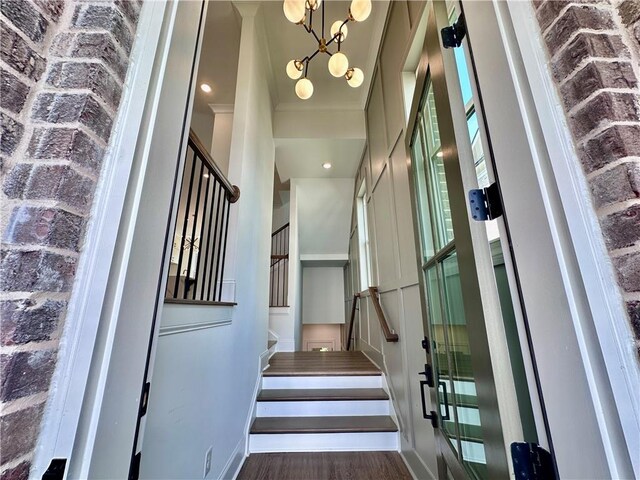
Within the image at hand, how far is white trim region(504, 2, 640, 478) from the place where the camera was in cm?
45

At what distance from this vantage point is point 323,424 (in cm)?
240

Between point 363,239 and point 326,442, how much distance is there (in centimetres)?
301

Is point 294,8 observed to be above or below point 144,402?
above

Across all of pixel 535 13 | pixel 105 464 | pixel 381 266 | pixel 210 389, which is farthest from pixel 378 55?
pixel 105 464

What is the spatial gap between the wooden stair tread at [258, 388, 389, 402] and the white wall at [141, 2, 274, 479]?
0.21 m

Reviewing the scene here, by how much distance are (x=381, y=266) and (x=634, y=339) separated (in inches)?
105

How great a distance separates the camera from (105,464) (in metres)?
0.53

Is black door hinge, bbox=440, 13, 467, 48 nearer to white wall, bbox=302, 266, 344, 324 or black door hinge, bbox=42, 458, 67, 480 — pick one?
black door hinge, bbox=42, 458, 67, 480

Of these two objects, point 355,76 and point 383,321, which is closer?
point 355,76

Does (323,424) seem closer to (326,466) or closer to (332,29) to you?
(326,466)

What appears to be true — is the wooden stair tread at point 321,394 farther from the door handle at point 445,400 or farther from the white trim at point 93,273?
the white trim at point 93,273

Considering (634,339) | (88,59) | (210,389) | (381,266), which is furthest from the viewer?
(381,266)

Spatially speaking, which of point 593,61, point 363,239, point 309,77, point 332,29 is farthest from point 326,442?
point 309,77

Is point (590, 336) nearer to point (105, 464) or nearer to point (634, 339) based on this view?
point (634, 339)
